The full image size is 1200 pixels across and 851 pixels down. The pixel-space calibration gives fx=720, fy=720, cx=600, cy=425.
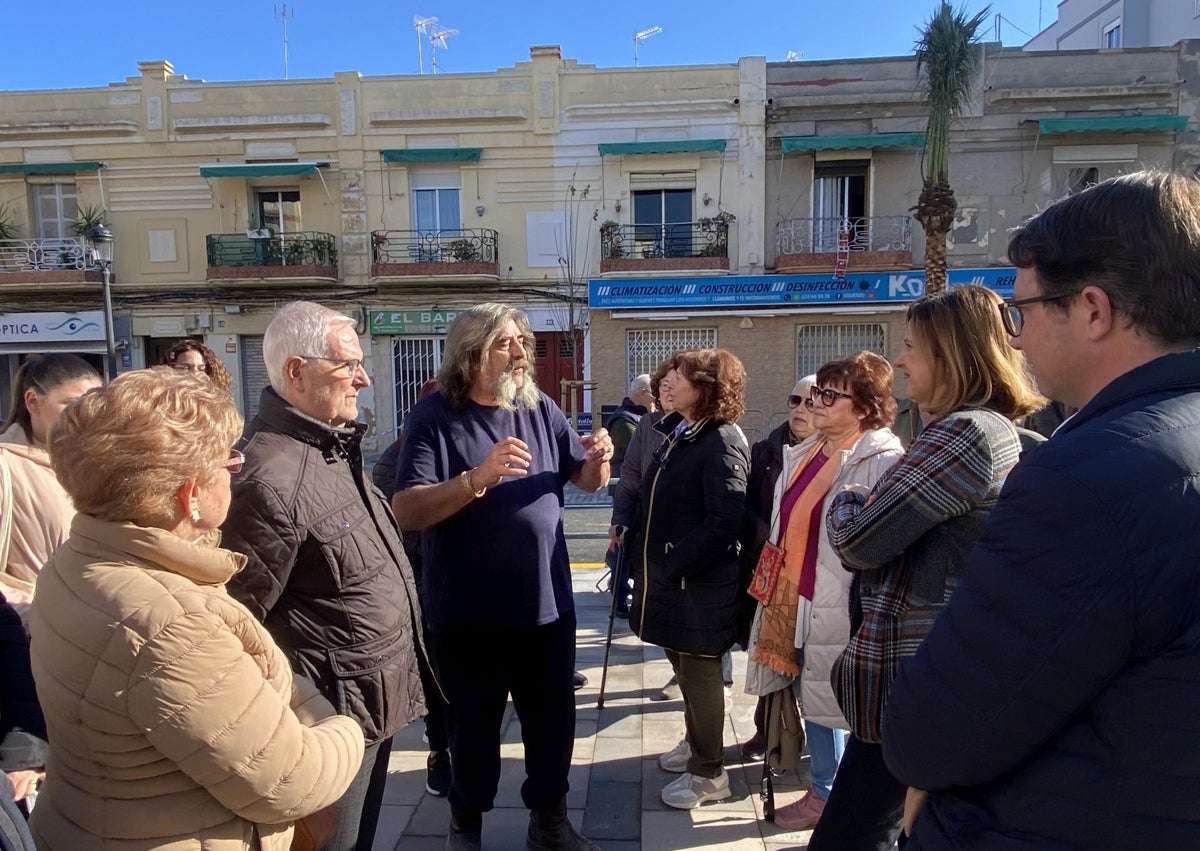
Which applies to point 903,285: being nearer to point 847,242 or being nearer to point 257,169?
point 847,242

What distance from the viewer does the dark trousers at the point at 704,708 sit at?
287 centimetres

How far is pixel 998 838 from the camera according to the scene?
3.45 feet

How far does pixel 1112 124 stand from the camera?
14734 mm

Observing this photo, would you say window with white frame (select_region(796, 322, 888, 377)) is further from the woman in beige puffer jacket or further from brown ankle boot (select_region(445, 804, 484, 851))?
the woman in beige puffer jacket

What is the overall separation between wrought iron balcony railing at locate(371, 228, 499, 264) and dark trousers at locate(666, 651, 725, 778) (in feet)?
46.5

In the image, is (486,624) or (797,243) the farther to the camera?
(797,243)

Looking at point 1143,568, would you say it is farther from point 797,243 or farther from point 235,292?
point 235,292

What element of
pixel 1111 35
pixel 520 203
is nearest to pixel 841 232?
pixel 520 203

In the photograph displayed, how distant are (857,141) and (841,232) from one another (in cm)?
184

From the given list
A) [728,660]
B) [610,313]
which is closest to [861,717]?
[728,660]

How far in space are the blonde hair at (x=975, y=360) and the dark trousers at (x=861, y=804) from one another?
912 millimetres

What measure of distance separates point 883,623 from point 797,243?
15.3m

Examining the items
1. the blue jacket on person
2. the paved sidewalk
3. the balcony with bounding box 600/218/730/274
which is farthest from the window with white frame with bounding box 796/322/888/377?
the blue jacket on person

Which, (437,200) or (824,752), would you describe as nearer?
(824,752)
